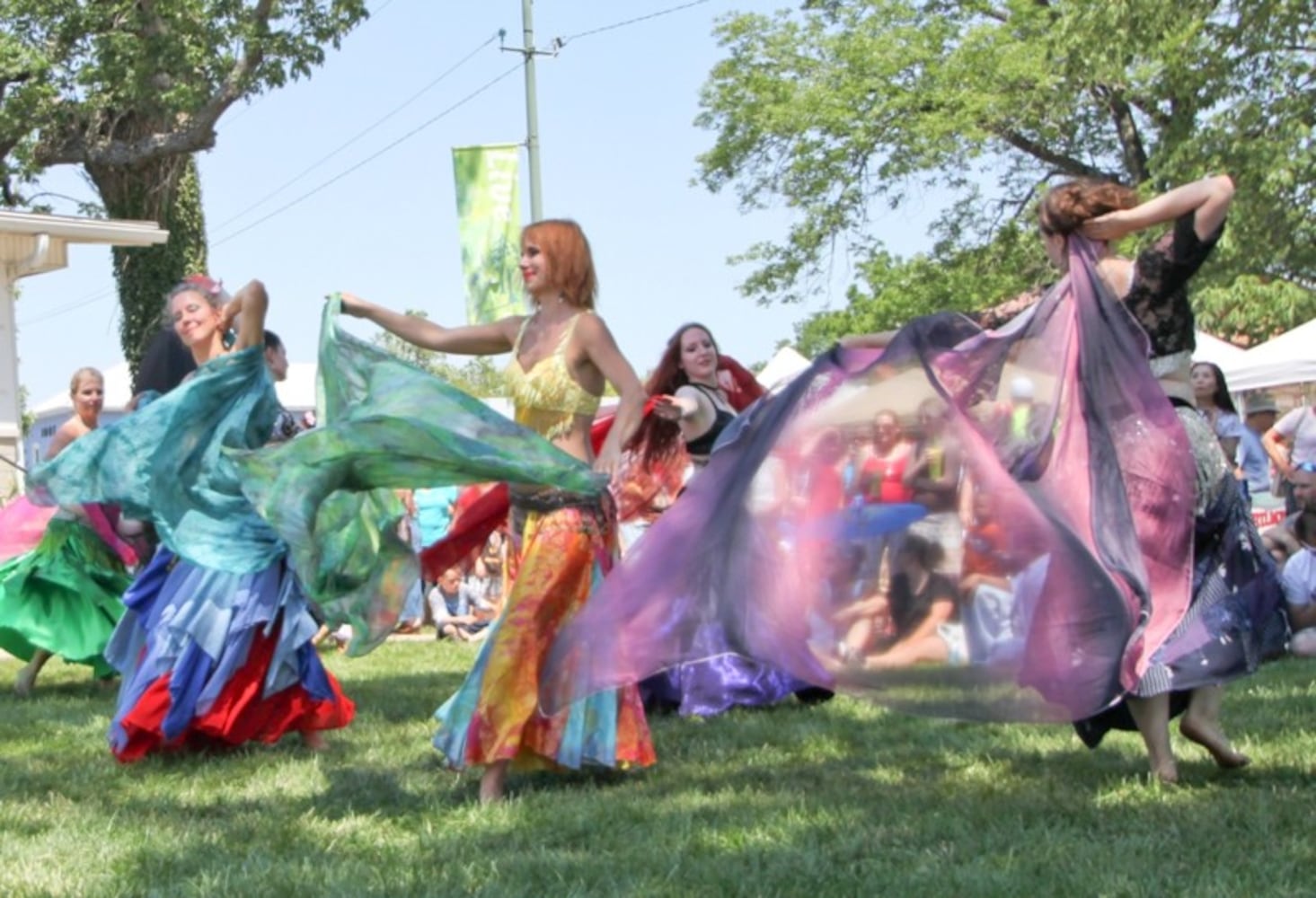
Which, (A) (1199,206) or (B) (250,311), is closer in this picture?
(A) (1199,206)

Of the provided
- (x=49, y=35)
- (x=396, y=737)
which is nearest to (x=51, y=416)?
(x=49, y=35)

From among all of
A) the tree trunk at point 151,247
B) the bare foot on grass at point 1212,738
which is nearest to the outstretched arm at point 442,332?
the bare foot on grass at point 1212,738

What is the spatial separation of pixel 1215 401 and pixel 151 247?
56.1ft

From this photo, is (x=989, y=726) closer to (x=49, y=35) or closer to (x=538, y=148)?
(x=538, y=148)

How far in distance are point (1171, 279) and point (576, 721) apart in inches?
84.8

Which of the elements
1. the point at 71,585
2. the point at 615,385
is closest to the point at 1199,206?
the point at 615,385

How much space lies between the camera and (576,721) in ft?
17.3

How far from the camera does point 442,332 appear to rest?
5574mm

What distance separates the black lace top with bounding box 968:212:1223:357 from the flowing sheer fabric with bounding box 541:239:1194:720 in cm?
13

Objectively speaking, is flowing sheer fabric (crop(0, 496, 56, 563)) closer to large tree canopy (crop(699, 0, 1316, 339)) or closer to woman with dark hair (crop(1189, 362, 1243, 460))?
woman with dark hair (crop(1189, 362, 1243, 460))

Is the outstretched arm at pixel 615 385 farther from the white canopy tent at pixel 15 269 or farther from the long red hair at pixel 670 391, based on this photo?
the white canopy tent at pixel 15 269

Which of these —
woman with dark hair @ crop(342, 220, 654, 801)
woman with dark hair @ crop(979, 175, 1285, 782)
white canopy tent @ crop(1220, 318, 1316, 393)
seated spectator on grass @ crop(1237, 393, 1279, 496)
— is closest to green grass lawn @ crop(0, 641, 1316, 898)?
woman with dark hair @ crop(342, 220, 654, 801)

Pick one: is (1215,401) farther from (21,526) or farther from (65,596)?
(21,526)

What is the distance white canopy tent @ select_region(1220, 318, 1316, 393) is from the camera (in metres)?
14.6
